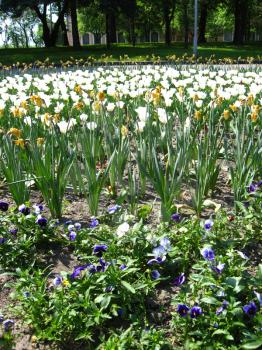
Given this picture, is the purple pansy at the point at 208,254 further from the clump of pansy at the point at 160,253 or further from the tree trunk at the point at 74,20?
the tree trunk at the point at 74,20

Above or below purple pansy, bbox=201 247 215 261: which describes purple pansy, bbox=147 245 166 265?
below

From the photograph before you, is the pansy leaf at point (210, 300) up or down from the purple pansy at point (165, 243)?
down

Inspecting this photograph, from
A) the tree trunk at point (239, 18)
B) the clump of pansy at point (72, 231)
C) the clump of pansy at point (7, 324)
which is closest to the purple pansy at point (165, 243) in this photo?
the clump of pansy at point (72, 231)

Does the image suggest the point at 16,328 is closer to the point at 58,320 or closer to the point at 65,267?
the point at 58,320

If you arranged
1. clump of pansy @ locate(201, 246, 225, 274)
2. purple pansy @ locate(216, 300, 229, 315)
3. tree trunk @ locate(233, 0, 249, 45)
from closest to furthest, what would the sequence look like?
1. purple pansy @ locate(216, 300, 229, 315)
2. clump of pansy @ locate(201, 246, 225, 274)
3. tree trunk @ locate(233, 0, 249, 45)

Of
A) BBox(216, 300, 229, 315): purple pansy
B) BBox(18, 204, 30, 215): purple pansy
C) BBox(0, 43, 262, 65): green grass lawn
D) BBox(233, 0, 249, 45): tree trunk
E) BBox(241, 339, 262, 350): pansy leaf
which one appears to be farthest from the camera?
BBox(233, 0, 249, 45): tree trunk

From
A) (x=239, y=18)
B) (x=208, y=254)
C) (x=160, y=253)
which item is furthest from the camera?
(x=239, y=18)

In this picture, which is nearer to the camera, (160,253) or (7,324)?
(7,324)

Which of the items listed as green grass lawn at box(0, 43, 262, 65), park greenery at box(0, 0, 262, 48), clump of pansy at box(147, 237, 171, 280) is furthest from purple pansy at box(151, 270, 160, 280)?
park greenery at box(0, 0, 262, 48)

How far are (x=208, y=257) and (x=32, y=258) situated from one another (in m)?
1.05

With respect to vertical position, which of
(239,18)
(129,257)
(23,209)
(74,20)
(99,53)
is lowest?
(99,53)

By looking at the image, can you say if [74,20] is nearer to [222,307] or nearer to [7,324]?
[7,324]

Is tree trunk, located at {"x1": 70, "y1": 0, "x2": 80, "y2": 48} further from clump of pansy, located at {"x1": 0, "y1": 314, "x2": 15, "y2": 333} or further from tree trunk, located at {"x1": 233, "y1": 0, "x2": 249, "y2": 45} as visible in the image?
clump of pansy, located at {"x1": 0, "y1": 314, "x2": 15, "y2": 333}

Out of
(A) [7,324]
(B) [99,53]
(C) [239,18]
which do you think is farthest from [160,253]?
(C) [239,18]
